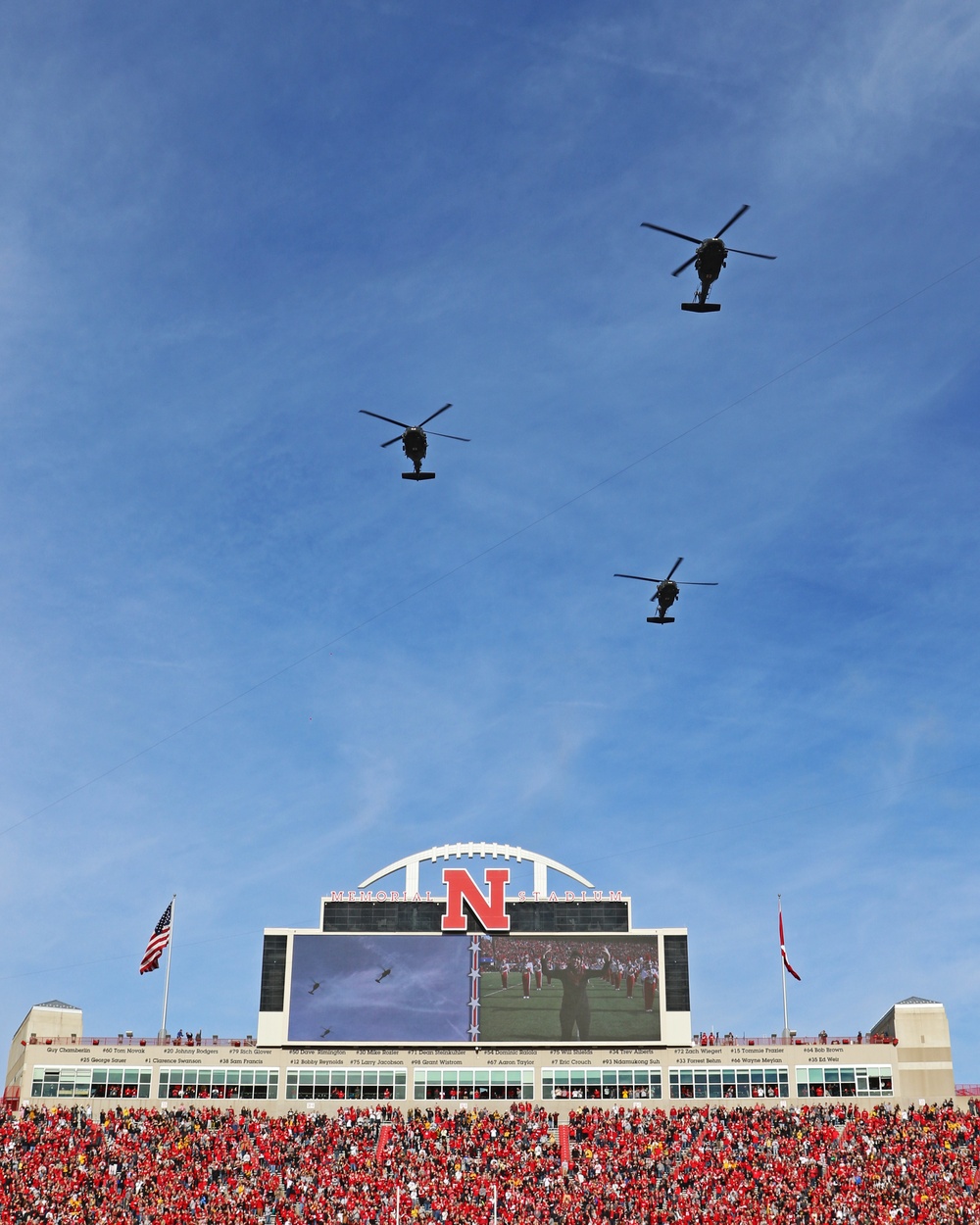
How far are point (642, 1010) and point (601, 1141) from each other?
500 inches

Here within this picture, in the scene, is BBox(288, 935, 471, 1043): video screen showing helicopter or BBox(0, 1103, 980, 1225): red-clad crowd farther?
BBox(288, 935, 471, 1043): video screen showing helicopter

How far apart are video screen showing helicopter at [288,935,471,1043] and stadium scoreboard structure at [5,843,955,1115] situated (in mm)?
94

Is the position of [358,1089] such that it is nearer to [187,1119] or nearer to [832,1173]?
[187,1119]

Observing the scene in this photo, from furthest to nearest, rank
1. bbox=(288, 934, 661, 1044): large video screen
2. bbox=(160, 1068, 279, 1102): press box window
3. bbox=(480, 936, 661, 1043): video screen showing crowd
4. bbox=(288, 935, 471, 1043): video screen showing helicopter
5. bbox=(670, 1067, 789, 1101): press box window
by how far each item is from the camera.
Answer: bbox=(288, 935, 471, 1043): video screen showing helicopter < bbox=(288, 934, 661, 1044): large video screen < bbox=(480, 936, 661, 1043): video screen showing crowd < bbox=(160, 1068, 279, 1102): press box window < bbox=(670, 1067, 789, 1101): press box window

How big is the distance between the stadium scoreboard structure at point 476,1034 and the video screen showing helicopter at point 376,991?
3.7 inches

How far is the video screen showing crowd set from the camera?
104 meters

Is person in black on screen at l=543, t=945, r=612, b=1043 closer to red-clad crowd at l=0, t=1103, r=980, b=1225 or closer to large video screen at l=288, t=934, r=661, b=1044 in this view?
large video screen at l=288, t=934, r=661, b=1044

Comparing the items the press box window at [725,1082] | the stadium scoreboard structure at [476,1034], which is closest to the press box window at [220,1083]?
the stadium scoreboard structure at [476,1034]

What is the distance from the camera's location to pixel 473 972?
10581 centimetres

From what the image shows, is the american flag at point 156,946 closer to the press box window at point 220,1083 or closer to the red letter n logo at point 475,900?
the press box window at point 220,1083

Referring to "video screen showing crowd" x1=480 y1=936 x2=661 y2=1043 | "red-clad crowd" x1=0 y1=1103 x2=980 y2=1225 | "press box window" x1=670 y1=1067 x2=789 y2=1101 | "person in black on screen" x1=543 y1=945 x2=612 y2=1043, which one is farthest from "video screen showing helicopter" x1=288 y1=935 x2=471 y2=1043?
"press box window" x1=670 y1=1067 x2=789 y2=1101

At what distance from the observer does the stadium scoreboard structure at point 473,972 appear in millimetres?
104125

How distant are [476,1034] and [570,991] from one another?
22.7ft

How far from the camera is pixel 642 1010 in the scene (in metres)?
104
